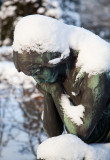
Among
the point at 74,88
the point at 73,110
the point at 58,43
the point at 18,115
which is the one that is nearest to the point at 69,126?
the point at 73,110

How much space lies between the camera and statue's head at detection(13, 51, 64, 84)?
1.84 meters

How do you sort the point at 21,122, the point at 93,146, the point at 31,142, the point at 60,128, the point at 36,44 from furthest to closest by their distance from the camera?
the point at 21,122 → the point at 31,142 → the point at 60,128 → the point at 93,146 → the point at 36,44

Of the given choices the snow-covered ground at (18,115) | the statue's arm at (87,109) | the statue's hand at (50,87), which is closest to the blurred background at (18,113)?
the snow-covered ground at (18,115)

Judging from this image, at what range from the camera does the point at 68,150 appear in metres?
1.82

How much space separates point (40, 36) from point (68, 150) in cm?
65

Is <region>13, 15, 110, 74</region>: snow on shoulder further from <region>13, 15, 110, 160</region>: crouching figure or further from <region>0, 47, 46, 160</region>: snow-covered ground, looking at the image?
<region>0, 47, 46, 160</region>: snow-covered ground

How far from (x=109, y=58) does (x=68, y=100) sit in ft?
1.19

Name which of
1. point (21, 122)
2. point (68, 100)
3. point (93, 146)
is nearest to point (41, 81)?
point (68, 100)

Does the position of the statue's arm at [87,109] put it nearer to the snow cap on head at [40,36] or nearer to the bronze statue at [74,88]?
the bronze statue at [74,88]

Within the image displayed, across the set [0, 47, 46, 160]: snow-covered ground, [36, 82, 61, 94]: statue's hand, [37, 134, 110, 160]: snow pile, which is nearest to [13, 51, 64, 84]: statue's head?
[36, 82, 61, 94]: statue's hand

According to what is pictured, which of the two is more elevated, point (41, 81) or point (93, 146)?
point (41, 81)

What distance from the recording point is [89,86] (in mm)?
1874

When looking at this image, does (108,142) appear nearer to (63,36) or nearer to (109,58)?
(109,58)

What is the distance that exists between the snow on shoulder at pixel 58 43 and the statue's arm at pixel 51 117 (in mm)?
370
